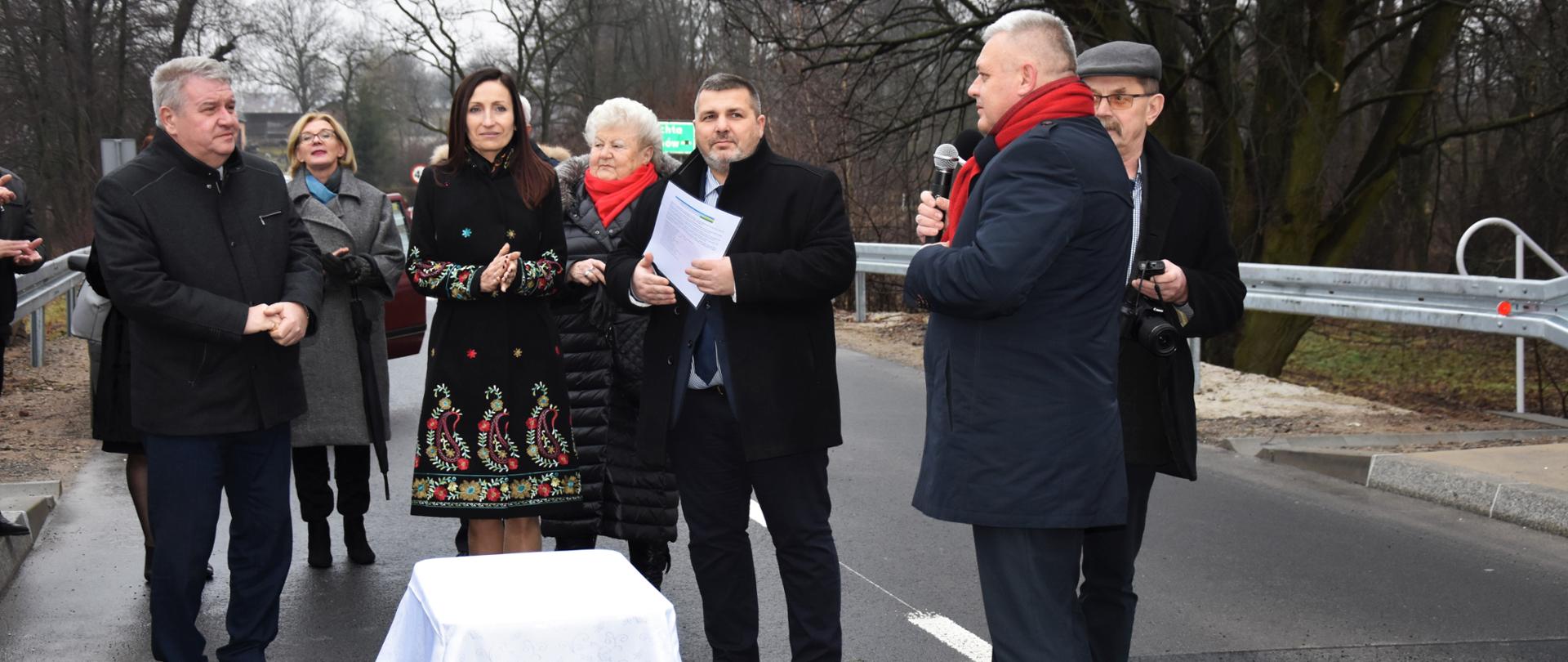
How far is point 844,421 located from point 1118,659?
5683mm

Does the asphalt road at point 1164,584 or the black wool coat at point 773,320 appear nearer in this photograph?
the black wool coat at point 773,320

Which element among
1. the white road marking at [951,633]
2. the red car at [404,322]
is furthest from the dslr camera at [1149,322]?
the red car at [404,322]

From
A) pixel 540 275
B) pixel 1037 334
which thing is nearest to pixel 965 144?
pixel 1037 334

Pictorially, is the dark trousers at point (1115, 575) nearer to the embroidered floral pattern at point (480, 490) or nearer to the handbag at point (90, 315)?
the embroidered floral pattern at point (480, 490)

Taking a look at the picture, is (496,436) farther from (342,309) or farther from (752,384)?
(342,309)

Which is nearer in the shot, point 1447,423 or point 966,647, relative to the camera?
point 966,647

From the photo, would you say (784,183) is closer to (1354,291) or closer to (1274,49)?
(1354,291)

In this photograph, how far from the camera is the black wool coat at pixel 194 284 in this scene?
14.5 feet

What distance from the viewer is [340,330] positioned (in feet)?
20.2

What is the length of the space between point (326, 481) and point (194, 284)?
6.26 feet

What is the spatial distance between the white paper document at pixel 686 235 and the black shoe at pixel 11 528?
3.35 metres

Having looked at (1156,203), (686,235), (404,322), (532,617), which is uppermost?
(1156,203)

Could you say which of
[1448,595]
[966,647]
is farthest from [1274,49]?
[966,647]

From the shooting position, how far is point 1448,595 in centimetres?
578
